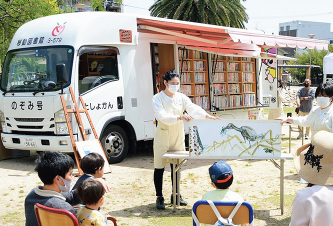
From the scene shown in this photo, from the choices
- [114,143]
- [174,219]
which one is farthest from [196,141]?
[114,143]

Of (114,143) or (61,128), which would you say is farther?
(114,143)

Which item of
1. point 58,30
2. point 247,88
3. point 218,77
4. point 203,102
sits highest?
point 58,30

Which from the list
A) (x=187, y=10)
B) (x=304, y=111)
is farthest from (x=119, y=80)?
(x=187, y=10)

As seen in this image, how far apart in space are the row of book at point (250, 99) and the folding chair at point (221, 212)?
912 cm

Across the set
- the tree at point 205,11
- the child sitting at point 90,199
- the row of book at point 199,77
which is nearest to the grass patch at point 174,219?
the child sitting at point 90,199

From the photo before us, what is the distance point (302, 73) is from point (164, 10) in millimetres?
42697

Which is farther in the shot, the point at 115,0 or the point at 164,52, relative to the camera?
the point at 115,0

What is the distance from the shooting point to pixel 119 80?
910 cm

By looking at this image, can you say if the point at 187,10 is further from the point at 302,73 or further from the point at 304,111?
the point at 302,73

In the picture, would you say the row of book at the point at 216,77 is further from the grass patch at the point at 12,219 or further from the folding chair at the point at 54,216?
the folding chair at the point at 54,216

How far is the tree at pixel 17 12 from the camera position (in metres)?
14.5

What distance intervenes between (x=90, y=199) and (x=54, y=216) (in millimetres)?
332

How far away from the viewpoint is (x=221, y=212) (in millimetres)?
3350

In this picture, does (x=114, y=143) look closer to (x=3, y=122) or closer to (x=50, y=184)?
(x=3, y=122)
